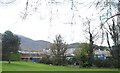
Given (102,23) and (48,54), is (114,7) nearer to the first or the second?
(102,23)

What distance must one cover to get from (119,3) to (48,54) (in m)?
46.9

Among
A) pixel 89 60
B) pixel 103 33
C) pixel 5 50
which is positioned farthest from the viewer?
pixel 89 60

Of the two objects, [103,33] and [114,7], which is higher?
[114,7]

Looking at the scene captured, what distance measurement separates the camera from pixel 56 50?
162 feet

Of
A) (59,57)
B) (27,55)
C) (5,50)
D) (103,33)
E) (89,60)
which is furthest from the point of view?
(27,55)

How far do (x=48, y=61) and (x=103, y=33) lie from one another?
46535 mm

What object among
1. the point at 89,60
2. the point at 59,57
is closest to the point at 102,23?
the point at 89,60

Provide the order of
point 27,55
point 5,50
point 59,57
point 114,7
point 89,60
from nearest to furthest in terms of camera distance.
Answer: point 114,7 → point 5,50 → point 89,60 → point 59,57 → point 27,55

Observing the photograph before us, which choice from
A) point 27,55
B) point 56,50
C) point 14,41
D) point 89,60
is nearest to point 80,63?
point 89,60

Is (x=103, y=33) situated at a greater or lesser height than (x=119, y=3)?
lesser

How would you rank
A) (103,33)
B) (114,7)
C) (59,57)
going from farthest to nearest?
(59,57)
(103,33)
(114,7)

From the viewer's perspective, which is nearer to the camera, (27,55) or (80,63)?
(80,63)

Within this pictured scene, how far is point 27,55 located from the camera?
2623 inches

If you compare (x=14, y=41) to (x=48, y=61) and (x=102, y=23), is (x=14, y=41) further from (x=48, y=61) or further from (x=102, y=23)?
(x=102, y=23)
